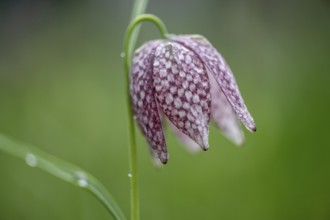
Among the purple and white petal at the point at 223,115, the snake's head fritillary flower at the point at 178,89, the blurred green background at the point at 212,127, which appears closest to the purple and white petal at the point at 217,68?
the snake's head fritillary flower at the point at 178,89

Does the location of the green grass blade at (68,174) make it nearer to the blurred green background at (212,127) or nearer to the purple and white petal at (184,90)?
the purple and white petal at (184,90)

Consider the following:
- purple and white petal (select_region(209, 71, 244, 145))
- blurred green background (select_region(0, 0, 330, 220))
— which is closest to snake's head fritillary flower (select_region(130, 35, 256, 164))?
purple and white petal (select_region(209, 71, 244, 145))

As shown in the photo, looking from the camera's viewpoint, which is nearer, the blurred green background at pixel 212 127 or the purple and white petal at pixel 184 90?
the purple and white petal at pixel 184 90

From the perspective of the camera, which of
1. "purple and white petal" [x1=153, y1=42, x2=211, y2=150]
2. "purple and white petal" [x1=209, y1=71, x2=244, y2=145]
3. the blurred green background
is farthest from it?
the blurred green background

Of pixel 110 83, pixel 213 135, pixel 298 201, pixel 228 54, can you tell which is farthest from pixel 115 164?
pixel 228 54

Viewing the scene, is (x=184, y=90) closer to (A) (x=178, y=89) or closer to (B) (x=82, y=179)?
(A) (x=178, y=89)

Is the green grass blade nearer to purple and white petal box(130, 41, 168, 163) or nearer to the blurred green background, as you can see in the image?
purple and white petal box(130, 41, 168, 163)

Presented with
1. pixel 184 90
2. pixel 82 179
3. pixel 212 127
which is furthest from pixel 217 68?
pixel 212 127
